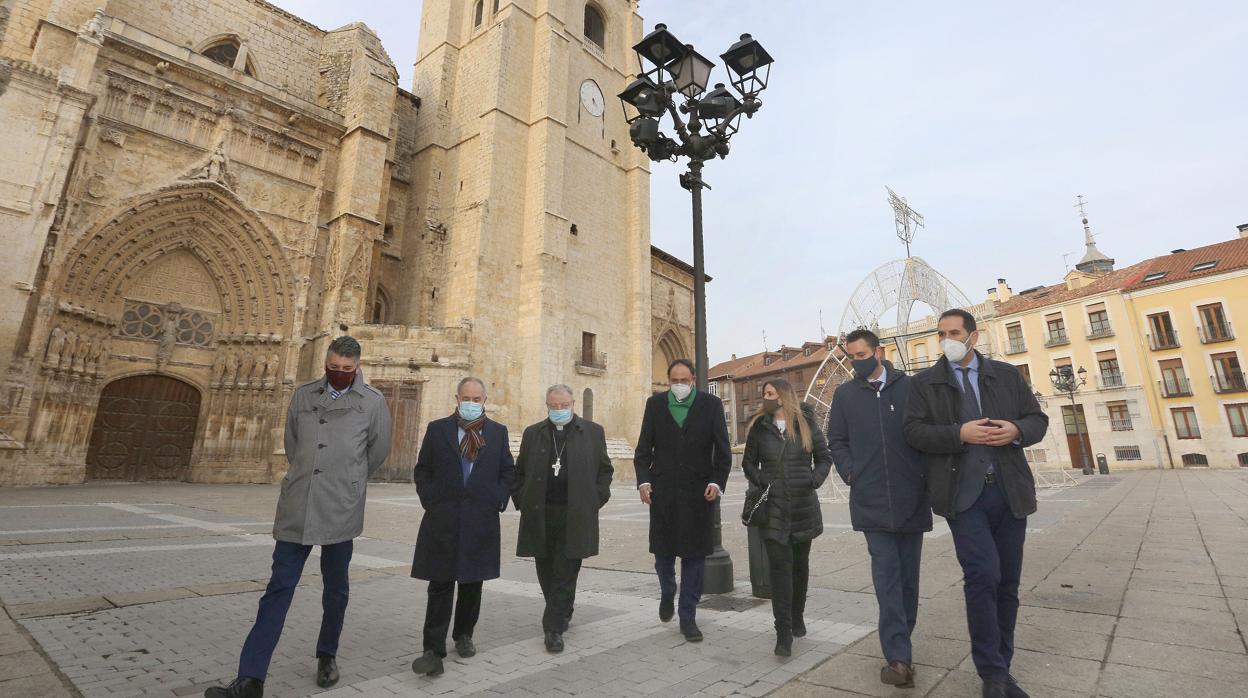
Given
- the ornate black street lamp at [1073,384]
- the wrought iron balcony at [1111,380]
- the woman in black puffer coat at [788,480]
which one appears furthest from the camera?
the wrought iron balcony at [1111,380]

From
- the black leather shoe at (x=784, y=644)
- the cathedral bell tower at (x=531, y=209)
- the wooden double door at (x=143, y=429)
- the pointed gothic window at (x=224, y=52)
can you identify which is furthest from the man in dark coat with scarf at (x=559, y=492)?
the pointed gothic window at (x=224, y=52)

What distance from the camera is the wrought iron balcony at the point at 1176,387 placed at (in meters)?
26.4

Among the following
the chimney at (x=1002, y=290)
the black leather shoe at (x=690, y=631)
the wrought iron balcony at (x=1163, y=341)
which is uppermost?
the chimney at (x=1002, y=290)

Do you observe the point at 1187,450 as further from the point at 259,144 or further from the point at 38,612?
the point at 259,144

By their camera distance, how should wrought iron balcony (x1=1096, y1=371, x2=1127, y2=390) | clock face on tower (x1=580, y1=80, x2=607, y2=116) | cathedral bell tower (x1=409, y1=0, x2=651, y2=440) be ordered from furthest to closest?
wrought iron balcony (x1=1096, y1=371, x2=1127, y2=390) → clock face on tower (x1=580, y1=80, x2=607, y2=116) → cathedral bell tower (x1=409, y1=0, x2=651, y2=440)

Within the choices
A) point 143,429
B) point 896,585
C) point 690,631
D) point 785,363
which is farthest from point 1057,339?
point 143,429

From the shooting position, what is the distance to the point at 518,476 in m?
3.32

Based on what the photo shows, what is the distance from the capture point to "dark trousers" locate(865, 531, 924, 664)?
2.48 m

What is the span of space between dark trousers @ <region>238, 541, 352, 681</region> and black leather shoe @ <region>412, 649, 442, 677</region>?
1.23 ft

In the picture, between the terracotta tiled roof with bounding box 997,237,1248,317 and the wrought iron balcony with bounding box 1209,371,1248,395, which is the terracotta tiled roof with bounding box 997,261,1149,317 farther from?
the wrought iron balcony with bounding box 1209,371,1248,395

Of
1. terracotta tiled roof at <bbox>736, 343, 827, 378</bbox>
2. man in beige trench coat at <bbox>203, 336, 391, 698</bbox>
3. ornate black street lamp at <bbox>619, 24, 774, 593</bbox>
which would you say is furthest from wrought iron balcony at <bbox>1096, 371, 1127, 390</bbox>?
man in beige trench coat at <bbox>203, 336, 391, 698</bbox>

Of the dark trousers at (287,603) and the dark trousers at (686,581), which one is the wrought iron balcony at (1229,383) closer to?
the dark trousers at (686,581)

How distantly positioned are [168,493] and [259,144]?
10.7 m

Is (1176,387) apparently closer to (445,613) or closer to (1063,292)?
(1063,292)
